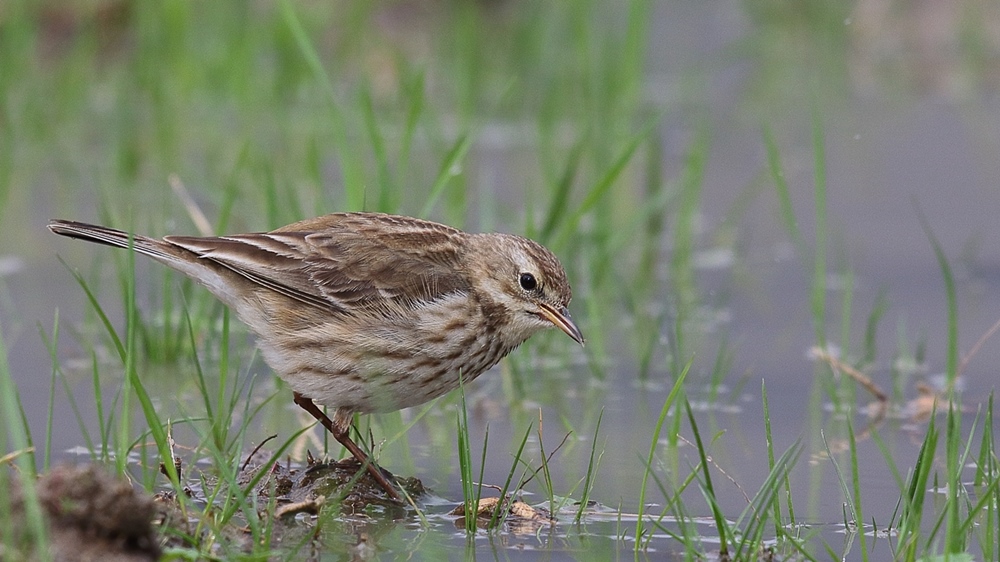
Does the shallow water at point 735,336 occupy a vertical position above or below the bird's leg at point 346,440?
A: above

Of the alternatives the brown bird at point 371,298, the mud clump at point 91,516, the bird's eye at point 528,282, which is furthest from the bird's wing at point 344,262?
the mud clump at point 91,516

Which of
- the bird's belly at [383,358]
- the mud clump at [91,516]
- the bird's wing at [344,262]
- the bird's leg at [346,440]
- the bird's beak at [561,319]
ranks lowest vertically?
the mud clump at [91,516]

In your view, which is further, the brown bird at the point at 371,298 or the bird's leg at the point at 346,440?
the brown bird at the point at 371,298

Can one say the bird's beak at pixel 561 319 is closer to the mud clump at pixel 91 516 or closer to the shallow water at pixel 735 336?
the shallow water at pixel 735 336

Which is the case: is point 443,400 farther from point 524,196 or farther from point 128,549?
point 524,196

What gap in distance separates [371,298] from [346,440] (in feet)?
2.26

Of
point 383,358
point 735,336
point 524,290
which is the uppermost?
point 735,336

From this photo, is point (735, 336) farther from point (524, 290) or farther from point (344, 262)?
point (344, 262)

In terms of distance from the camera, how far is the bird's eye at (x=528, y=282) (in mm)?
6188

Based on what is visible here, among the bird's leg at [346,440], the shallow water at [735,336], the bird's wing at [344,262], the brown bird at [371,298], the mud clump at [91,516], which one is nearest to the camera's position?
the mud clump at [91,516]

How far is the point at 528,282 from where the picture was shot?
20.3 ft

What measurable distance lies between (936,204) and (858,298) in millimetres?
2108

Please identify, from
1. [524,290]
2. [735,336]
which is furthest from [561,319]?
[735,336]

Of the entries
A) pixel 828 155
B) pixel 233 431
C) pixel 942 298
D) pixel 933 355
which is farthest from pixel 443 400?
pixel 828 155
